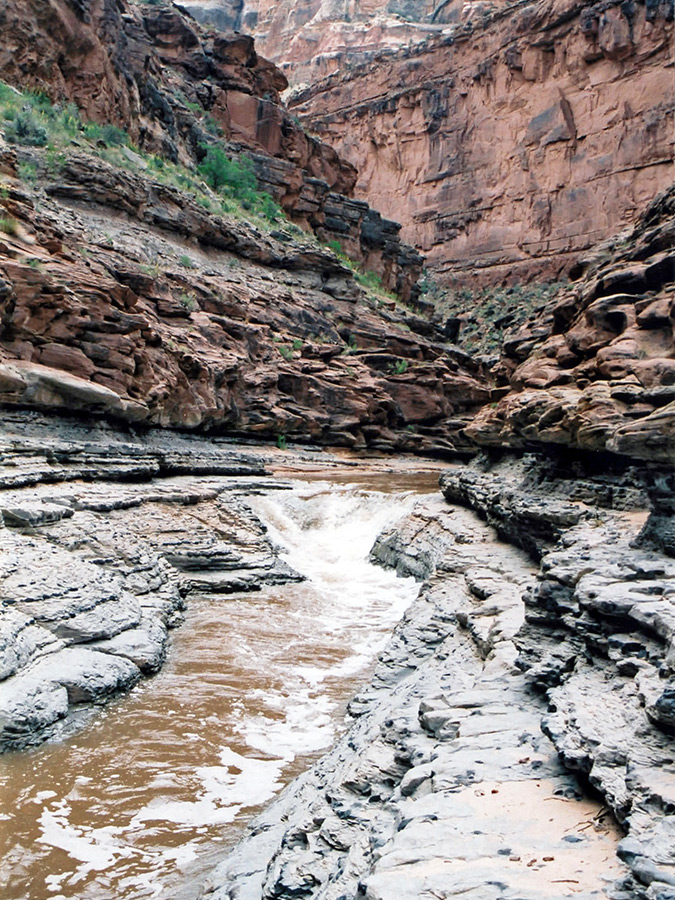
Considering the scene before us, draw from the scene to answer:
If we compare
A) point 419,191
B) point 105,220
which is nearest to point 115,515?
point 105,220

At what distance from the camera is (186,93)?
34.9 m

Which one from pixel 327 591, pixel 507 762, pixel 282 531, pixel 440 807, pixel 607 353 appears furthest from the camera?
pixel 282 531

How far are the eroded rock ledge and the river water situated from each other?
509 millimetres

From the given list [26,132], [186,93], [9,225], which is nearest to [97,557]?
[9,225]

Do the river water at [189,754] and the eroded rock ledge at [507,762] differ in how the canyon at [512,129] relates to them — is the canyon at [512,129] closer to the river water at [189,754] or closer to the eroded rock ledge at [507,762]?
the river water at [189,754]

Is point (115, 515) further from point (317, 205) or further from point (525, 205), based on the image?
point (525, 205)

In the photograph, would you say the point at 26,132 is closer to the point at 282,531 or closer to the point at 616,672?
the point at 282,531

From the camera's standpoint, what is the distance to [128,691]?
7.16m

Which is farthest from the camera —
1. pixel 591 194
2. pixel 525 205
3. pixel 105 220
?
pixel 525 205

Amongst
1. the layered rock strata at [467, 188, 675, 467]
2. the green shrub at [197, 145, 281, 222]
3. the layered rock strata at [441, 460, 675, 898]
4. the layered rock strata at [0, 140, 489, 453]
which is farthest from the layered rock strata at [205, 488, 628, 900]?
the green shrub at [197, 145, 281, 222]

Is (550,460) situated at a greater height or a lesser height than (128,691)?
greater

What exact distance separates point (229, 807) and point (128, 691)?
222 cm

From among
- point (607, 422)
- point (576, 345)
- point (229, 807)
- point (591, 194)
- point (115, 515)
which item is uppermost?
point (591, 194)

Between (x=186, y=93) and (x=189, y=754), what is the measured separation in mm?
35607
